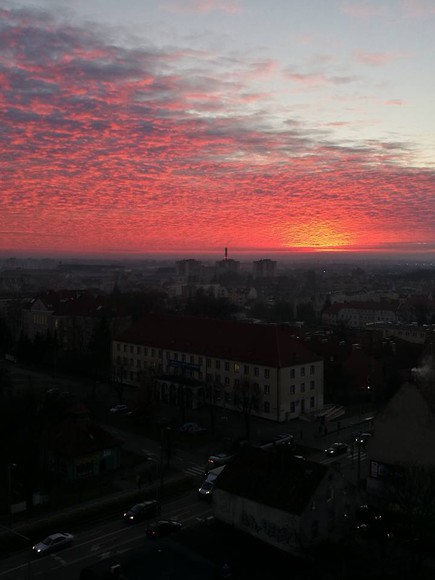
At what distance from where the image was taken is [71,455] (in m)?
29.3

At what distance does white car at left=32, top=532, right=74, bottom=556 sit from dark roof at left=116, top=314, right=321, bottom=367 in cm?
2108

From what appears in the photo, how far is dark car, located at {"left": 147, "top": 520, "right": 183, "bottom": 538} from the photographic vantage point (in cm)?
2280

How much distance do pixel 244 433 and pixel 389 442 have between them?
40.3ft

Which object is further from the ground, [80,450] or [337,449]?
[80,450]

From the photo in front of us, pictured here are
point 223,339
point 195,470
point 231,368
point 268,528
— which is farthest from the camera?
point 223,339

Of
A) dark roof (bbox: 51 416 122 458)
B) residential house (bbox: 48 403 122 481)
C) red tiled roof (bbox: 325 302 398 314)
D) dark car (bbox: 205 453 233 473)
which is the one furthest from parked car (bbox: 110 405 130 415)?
red tiled roof (bbox: 325 302 398 314)

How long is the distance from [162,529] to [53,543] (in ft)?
13.3

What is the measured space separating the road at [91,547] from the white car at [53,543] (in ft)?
0.63

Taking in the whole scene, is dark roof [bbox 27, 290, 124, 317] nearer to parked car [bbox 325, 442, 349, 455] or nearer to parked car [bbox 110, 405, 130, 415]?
parked car [bbox 110, 405, 130, 415]

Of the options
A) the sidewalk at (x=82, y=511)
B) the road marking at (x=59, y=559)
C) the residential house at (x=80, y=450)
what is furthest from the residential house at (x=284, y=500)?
the residential house at (x=80, y=450)

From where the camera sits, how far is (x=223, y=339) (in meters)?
45.7

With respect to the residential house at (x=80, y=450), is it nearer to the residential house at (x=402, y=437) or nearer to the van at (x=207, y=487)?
the van at (x=207, y=487)

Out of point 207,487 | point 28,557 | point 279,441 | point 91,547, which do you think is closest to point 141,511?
point 91,547

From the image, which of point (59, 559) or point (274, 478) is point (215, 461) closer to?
point (274, 478)
